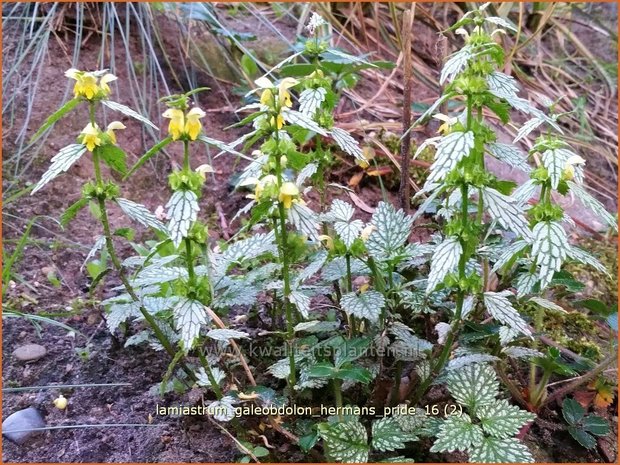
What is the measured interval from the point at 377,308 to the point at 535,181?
1.22 ft

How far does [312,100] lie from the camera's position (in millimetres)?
1129

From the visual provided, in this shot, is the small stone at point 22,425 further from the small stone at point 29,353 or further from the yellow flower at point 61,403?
the small stone at point 29,353

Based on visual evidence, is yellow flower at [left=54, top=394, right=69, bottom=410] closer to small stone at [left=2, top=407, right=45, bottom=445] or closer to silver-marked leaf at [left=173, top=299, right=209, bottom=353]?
small stone at [left=2, top=407, right=45, bottom=445]

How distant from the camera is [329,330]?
127cm

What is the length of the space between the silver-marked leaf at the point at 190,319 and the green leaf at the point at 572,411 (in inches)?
33.4

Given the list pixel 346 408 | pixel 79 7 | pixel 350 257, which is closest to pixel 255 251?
pixel 350 257

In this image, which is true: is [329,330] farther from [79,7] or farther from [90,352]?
[79,7]

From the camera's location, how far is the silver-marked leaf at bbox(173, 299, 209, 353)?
0.94 meters

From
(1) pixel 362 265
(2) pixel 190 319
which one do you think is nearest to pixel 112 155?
(2) pixel 190 319

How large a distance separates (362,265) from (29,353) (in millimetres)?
840

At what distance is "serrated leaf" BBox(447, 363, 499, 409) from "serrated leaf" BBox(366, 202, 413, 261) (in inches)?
10.5

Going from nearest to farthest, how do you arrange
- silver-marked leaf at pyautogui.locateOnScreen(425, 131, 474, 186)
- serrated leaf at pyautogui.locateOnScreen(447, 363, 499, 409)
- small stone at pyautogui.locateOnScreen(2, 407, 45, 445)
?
silver-marked leaf at pyautogui.locateOnScreen(425, 131, 474, 186)
serrated leaf at pyautogui.locateOnScreen(447, 363, 499, 409)
small stone at pyautogui.locateOnScreen(2, 407, 45, 445)

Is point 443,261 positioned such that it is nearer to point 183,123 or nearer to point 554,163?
point 554,163

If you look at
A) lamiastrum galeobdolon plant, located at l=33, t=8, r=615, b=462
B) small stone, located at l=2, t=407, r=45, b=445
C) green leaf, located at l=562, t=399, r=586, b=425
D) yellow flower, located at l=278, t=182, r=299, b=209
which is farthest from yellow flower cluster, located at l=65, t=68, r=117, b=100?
green leaf, located at l=562, t=399, r=586, b=425
